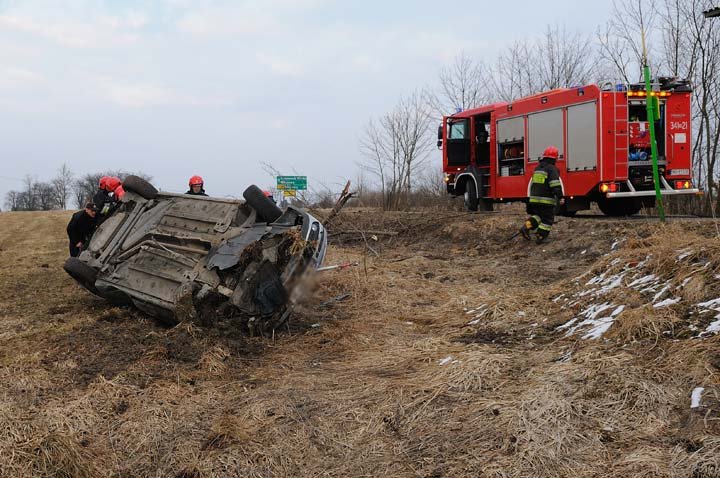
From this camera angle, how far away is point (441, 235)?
1294 centimetres

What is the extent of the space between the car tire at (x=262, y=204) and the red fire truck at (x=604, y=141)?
21.8 ft

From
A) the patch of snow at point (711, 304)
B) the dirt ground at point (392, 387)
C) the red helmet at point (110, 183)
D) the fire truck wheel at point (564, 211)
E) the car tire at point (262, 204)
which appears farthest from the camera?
the fire truck wheel at point (564, 211)

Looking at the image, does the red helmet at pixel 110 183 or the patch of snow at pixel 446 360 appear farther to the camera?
the red helmet at pixel 110 183

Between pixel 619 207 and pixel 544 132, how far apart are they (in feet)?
7.73

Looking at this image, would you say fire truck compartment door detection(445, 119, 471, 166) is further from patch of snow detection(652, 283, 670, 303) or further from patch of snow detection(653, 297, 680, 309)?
patch of snow detection(653, 297, 680, 309)

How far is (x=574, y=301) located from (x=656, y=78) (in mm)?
6889

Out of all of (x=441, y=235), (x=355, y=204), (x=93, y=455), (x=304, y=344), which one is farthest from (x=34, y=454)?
(x=355, y=204)

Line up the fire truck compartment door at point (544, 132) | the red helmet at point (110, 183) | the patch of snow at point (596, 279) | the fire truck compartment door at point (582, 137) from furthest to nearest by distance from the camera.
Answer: the fire truck compartment door at point (544, 132) < the fire truck compartment door at point (582, 137) < the red helmet at point (110, 183) < the patch of snow at point (596, 279)

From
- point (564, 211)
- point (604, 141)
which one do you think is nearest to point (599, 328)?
point (604, 141)

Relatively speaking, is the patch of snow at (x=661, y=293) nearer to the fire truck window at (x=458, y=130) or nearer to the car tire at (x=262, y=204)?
the car tire at (x=262, y=204)

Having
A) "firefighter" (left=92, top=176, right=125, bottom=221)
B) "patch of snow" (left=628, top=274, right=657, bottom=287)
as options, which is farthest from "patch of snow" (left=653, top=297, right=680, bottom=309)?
"firefighter" (left=92, top=176, right=125, bottom=221)

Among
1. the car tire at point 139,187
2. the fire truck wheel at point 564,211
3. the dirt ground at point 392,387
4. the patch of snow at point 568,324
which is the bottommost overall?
the dirt ground at point 392,387

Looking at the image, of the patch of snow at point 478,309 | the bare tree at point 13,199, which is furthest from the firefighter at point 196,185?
the bare tree at point 13,199

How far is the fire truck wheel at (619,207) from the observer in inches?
474
